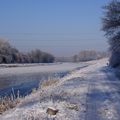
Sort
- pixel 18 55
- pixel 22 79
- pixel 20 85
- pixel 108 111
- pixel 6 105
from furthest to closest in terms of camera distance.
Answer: pixel 18 55 → pixel 22 79 → pixel 20 85 → pixel 6 105 → pixel 108 111

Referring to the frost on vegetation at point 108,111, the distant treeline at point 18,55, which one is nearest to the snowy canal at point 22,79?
the frost on vegetation at point 108,111

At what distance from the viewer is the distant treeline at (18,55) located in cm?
10619

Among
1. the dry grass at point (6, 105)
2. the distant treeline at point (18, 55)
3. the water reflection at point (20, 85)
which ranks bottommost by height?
the water reflection at point (20, 85)

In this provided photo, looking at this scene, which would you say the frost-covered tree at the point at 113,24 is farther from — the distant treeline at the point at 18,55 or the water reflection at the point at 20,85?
the distant treeline at the point at 18,55

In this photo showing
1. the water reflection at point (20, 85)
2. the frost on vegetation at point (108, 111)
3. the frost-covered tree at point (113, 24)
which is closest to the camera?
the frost on vegetation at point (108, 111)

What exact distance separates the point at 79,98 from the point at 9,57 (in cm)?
9036

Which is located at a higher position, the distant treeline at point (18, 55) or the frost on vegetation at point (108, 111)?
the distant treeline at point (18, 55)

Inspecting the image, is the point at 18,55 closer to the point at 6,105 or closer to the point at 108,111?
the point at 6,105

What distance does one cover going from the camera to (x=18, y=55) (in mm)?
116938

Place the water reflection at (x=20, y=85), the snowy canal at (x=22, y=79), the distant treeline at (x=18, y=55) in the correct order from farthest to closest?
the distant treeline at (x=18, y=55), the snowy canal at (x=22, y=79), the water reflection at (x=20, y=85)

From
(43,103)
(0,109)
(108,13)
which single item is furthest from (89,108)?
(108,13)

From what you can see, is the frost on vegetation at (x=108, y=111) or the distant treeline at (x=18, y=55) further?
the distant treeline at (x=18, y=55)

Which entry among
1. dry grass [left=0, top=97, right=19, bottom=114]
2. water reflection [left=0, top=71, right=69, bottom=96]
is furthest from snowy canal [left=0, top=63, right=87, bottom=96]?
dry grass [left=0, top=97, right=19, bottom=114]

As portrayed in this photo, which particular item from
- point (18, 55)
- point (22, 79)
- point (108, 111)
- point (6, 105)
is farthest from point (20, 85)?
point (18, 55)
